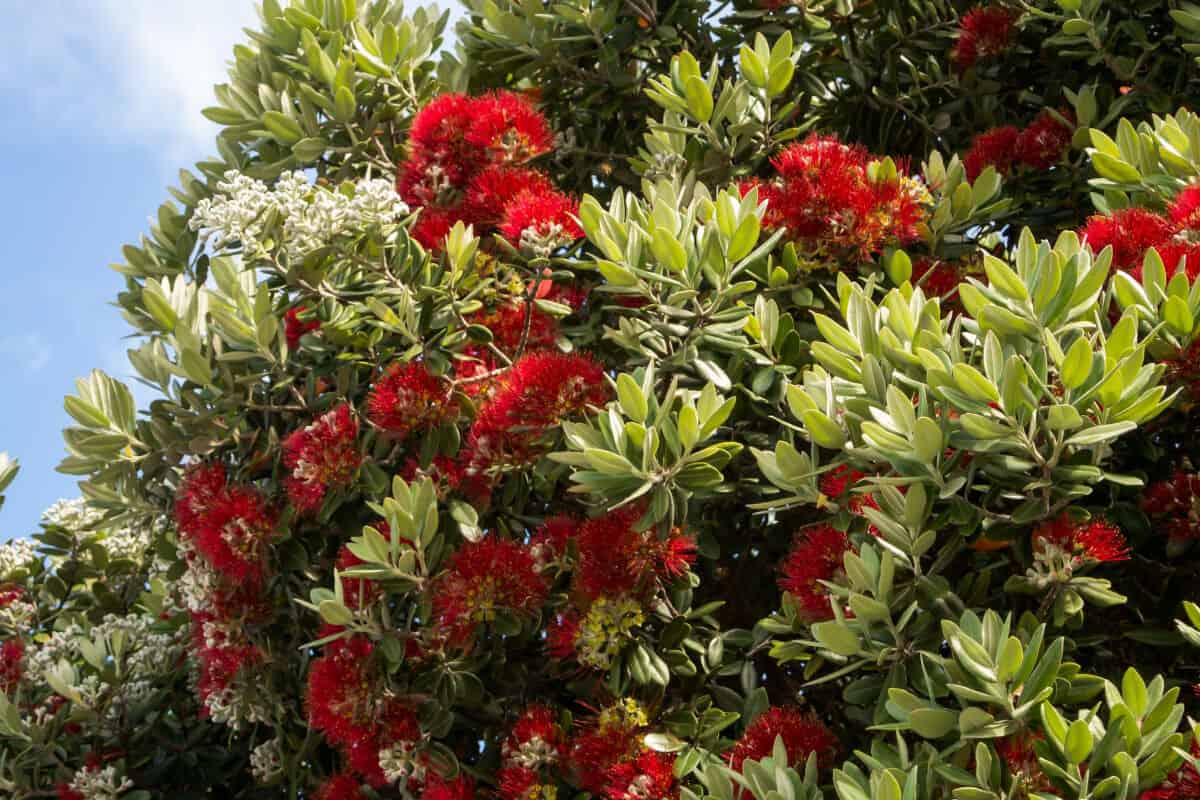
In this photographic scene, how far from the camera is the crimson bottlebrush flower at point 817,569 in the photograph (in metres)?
3.50

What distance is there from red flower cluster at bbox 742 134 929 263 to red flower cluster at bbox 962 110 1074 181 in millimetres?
966

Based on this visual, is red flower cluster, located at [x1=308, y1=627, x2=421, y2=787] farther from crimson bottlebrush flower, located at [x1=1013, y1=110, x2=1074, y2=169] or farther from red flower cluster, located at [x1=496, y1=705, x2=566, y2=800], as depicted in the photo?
crimson bottlebrush flower, located at [x1=1013, y1=110, x2=1074, y2=169]

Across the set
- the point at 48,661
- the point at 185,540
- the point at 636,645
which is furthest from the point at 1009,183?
the point at 48,661

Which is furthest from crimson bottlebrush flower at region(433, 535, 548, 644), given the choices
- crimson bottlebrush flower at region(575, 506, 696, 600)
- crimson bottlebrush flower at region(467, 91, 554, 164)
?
crimson bottlebrush flower at region(467, 91, 554, 164)

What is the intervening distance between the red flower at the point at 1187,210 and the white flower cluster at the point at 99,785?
3.97m

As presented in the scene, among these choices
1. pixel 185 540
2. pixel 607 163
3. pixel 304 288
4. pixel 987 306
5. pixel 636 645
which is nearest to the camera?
pixel 987 306

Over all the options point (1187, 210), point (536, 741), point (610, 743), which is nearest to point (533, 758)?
point (536, 741)

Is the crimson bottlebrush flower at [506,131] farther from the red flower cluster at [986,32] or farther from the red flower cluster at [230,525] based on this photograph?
the red flower cluster at [986,32]

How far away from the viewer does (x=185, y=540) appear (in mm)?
4562

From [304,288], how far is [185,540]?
3.45 feet

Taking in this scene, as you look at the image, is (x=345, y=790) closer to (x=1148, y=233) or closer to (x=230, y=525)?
(x=230, y=525)

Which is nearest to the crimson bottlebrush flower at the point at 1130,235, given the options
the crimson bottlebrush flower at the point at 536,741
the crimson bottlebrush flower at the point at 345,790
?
the crimson bottlebrush flower at the point at 536,741

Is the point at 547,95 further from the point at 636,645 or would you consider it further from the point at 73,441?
the point at 636,645

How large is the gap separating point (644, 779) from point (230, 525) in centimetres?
161
